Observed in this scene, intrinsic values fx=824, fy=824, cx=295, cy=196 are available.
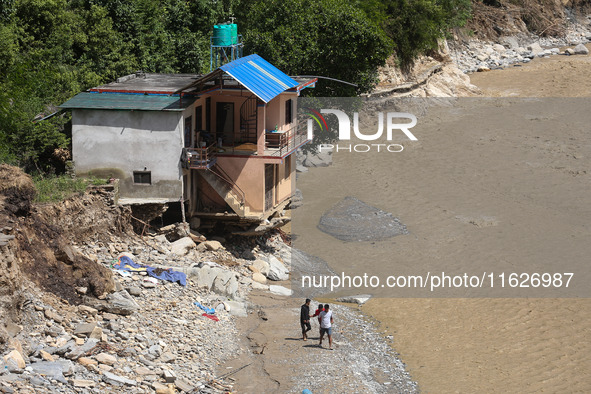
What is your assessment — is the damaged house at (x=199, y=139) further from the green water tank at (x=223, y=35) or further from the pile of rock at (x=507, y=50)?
the pile of rock at (x=507, y=50)

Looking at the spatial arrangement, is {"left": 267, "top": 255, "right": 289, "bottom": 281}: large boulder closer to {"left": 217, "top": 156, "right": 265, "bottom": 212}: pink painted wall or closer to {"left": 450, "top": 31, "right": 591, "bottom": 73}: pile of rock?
{"left": 217, "top": 156, "right": 265, "bottom": 212}: pink painted wall

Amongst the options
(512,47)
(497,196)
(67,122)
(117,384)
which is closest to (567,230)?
(497,196)

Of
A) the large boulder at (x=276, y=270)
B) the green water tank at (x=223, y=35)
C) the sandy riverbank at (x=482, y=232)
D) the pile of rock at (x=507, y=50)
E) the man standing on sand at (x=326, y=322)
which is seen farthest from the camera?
the pile of rock at (x=507, y=50)

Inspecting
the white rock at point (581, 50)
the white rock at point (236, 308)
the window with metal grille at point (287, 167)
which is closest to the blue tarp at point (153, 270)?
the white rock at point (236, 308)

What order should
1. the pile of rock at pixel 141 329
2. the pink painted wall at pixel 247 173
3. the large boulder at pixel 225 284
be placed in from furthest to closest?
1. the pink painted wall at pixel 247 173
2. the large boulder at pixel 225 284
3. the pile of rock at pixel 141 329

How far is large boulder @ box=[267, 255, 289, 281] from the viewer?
3241cm

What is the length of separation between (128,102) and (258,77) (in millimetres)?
5076

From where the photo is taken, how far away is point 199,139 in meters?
32.2

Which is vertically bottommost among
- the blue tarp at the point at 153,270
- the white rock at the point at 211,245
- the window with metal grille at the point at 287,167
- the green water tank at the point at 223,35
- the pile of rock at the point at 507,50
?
the white rock at the point at 211,245

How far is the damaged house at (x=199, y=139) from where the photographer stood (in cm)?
3025

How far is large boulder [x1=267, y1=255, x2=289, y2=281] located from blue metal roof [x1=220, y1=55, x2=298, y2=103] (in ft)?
22.5

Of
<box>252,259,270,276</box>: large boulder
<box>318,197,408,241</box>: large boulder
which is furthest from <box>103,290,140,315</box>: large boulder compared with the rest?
<box>318,197,408,241</box>: large boulder

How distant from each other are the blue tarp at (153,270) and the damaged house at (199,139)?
342cm

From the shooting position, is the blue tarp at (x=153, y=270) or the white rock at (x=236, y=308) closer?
the blue tarp at (x=153, y=270)
